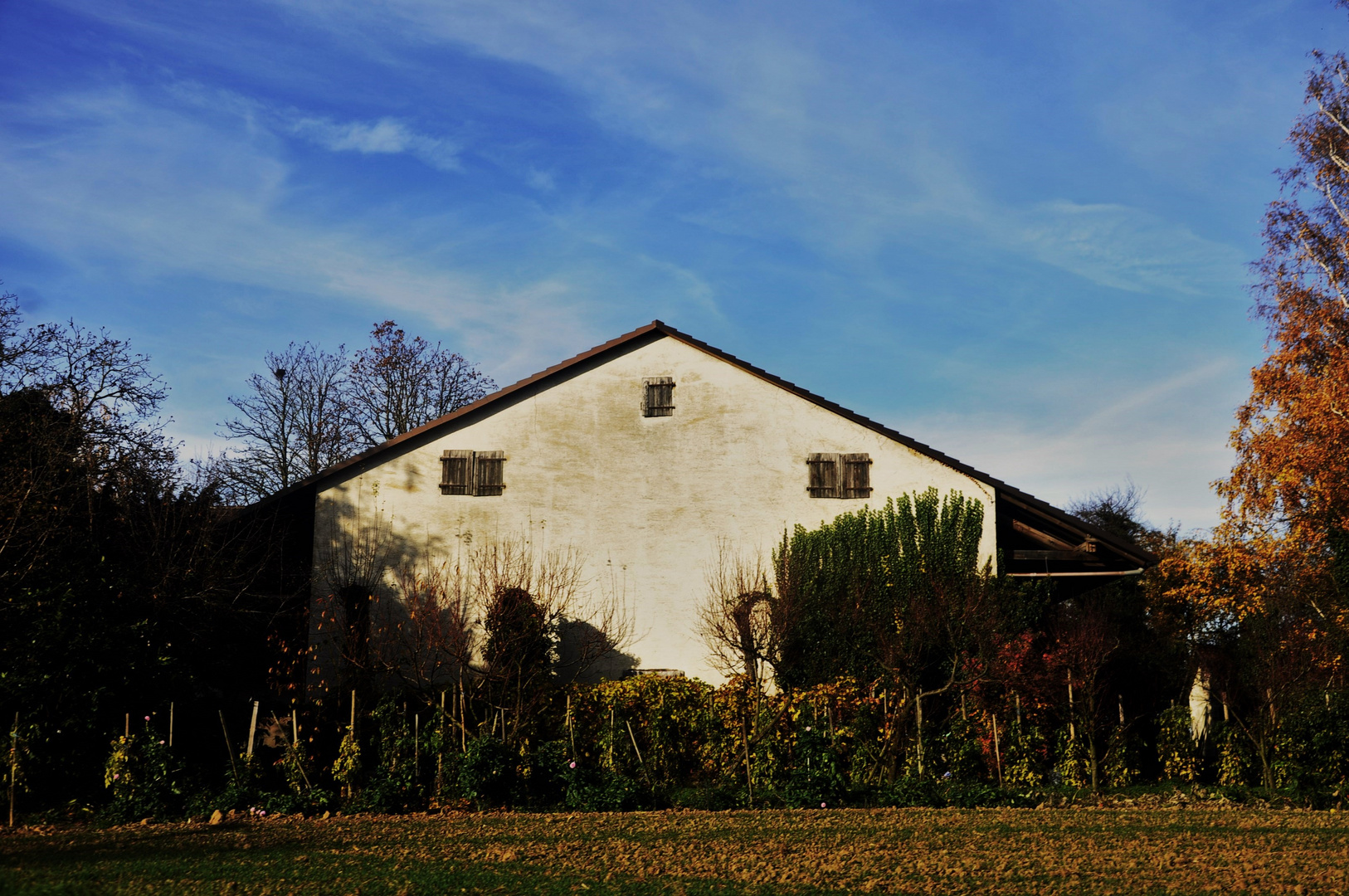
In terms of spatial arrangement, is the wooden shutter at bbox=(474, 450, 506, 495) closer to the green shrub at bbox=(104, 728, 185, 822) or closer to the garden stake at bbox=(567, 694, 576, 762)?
the garden stake at bbox=(567, 694, 576, 762)

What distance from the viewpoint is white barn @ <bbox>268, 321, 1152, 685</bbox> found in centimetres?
1945

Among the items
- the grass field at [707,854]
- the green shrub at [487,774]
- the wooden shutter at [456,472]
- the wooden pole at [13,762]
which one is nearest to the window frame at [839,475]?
the wooden shutter at [456,472]

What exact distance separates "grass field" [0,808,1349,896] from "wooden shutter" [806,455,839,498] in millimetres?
7165

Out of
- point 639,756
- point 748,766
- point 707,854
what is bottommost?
point 707,854

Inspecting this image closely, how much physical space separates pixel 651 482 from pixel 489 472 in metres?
3.14

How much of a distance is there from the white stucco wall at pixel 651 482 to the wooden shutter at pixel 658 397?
114 mm

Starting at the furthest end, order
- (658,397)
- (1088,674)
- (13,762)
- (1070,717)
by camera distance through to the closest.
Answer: (658,397) → (1070,717) → (1088,674) → (13,762)

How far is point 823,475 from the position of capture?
65.5 feet

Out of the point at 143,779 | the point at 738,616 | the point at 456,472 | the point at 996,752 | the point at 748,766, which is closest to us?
the point at 143,779

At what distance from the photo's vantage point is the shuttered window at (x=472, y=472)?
64.8ft

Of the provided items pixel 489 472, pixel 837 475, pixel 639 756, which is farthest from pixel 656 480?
pixel 639 756

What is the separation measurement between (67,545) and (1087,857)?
1375 centimetres

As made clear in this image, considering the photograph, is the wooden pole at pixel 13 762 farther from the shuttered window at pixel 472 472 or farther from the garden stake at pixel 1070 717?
the garden stake at pixel 1070 717

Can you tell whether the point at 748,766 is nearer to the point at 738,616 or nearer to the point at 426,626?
the point at 738,616
